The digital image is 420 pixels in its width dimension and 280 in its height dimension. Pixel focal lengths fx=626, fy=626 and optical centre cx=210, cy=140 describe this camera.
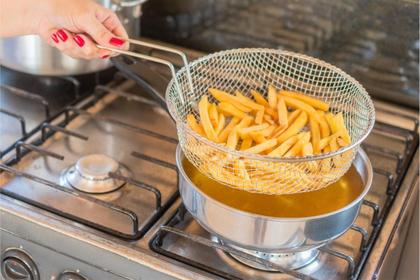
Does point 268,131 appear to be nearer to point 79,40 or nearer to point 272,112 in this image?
point 272,112

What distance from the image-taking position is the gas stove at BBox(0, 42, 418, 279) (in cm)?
76

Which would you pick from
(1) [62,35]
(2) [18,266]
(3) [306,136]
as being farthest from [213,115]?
(2) [18,266]

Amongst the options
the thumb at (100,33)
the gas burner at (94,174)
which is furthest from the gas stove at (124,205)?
the thumb at (100,33)

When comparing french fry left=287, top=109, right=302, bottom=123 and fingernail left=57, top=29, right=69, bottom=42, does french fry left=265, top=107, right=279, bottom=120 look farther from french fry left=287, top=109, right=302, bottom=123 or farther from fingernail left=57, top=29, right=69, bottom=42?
fingernail left=57, top=29, right=69, bottom=42

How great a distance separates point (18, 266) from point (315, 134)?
43 cm

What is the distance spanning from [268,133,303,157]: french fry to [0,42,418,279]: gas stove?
0.41 ft

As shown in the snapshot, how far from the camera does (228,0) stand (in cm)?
114

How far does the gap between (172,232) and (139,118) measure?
12.9 inches

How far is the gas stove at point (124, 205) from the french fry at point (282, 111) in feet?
0.51

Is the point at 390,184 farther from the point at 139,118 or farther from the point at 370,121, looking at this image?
the point at 139,118

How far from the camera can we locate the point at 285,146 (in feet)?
2.37

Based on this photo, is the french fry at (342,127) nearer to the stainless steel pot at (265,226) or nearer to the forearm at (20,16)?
the stainless steel pot at (265,226)

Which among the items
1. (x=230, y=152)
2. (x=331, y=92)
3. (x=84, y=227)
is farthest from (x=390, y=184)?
(x=84, y=227)

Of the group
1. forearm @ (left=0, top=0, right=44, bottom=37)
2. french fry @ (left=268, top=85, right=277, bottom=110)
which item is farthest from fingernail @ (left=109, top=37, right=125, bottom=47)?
french fry @ (left=268, top=85, right=277, bottom=110)
